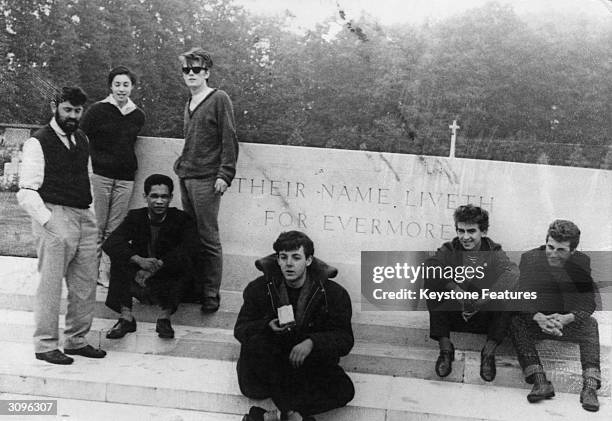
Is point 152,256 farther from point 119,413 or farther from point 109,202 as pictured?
point 119,413

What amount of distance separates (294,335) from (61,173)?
4.43 feet

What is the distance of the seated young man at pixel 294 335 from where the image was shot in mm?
3061

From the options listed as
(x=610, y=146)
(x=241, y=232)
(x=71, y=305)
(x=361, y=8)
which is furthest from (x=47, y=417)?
(x=610, y=146)

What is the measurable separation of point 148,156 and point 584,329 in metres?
2.34

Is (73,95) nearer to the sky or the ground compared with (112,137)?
nearer to the sky

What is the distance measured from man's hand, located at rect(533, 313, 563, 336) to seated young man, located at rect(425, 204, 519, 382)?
0.45 ft

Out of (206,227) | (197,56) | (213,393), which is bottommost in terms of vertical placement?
(213,393)

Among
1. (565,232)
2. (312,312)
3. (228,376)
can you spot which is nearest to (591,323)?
(565,232)

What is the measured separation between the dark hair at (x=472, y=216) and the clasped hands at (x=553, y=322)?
1.57 feet

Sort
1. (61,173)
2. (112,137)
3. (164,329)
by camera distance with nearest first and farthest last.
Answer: (61,173), (164,329), (112,137)

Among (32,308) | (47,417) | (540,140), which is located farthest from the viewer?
(32,308)

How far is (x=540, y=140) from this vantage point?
3488 millimetres

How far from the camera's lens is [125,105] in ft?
12.1

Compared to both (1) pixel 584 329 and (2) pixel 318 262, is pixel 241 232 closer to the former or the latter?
(2) pixel 318 262
